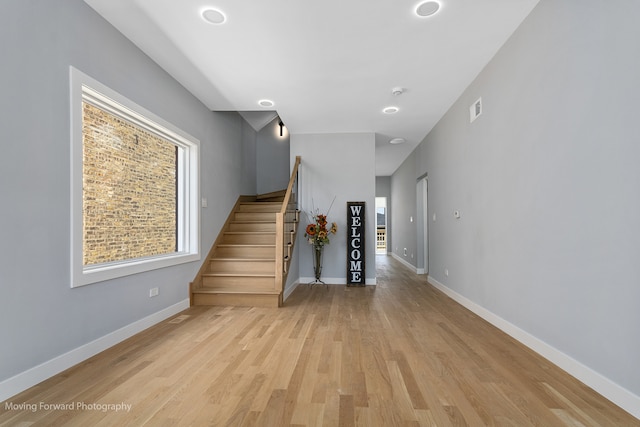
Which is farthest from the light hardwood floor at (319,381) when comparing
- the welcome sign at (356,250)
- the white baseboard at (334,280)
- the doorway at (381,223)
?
the doorway at (381,223)

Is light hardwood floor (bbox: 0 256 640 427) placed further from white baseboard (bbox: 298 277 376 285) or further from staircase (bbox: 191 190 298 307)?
white baseboard (bbox: 298 277 376 285)

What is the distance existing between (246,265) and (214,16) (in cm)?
309

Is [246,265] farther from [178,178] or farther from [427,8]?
[427,8]

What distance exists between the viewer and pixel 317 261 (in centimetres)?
571

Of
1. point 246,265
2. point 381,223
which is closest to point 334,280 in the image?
point 246,265

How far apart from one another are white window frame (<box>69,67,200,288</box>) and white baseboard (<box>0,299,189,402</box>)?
19.4 inches

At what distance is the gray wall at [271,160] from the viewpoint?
7500mm

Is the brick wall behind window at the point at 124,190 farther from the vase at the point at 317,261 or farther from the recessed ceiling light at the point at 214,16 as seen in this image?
the vase at the point at 317,261

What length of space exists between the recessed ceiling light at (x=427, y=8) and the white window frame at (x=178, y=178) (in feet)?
8.71

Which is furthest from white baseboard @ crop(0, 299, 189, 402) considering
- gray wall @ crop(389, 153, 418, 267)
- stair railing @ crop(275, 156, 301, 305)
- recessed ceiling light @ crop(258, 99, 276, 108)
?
gray wall @ crop(389, 153, 418, 267)

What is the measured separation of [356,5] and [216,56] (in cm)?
154

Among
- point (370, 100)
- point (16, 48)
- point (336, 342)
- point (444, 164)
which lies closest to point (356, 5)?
point (370, 100)

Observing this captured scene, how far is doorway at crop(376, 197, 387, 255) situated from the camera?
38.5 feet

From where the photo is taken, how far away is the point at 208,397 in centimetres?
192
